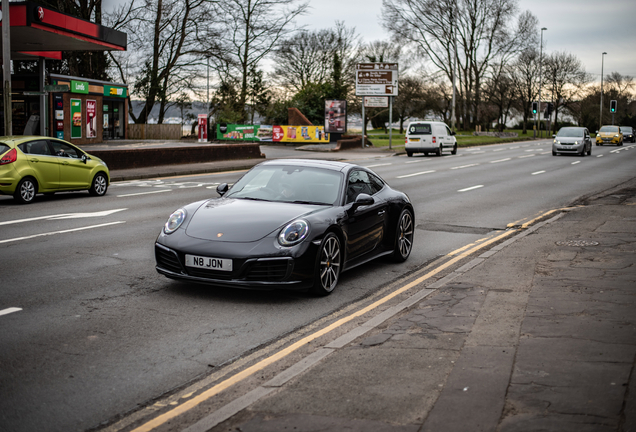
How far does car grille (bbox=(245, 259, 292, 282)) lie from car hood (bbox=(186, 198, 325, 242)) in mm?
288

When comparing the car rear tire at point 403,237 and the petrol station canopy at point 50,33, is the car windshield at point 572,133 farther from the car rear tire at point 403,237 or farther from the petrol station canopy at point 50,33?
the car rear tire at point 403,237

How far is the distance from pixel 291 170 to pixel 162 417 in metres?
4.54

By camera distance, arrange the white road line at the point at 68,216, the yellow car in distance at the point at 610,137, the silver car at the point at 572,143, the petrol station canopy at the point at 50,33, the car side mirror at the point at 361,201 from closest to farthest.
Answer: the car side mirror at the point at 361,201 < the white road line at the point at 68,216 < the petrol station canopy at the point at 50,33 < the silver car at the point at 572,143 < the yellow car in distance at the point at 610,137

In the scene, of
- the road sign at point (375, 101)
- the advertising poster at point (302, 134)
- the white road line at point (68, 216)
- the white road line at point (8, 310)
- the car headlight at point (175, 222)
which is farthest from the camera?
the advertising poster at point (302, 134)

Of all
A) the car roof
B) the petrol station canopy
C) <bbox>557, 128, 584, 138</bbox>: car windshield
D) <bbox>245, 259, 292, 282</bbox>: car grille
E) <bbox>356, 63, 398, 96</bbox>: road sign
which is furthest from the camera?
<bbox>356, 63, 398, 96</bbox>: road sign

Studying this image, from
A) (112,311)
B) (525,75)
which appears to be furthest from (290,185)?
(525,75)

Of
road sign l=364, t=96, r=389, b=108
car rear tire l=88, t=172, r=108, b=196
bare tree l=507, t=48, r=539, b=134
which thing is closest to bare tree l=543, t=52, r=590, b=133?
bare tree l=507, t=48, r=539, b=134

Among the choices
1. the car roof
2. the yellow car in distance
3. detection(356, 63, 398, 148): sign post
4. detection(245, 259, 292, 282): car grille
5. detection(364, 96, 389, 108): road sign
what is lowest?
detection(245, 259, 292, 282): car grille

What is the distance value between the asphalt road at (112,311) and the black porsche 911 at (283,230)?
318 millimetres

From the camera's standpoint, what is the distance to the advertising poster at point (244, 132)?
49344 mm

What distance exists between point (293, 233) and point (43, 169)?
1010cm

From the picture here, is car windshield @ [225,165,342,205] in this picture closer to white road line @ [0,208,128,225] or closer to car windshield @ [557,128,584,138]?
white road line @ [0,208,128,225]

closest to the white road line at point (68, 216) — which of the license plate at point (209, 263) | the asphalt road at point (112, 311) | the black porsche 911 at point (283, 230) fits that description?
the asphalt road at point (112, 311)

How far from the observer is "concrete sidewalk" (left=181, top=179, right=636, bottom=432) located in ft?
12.5
